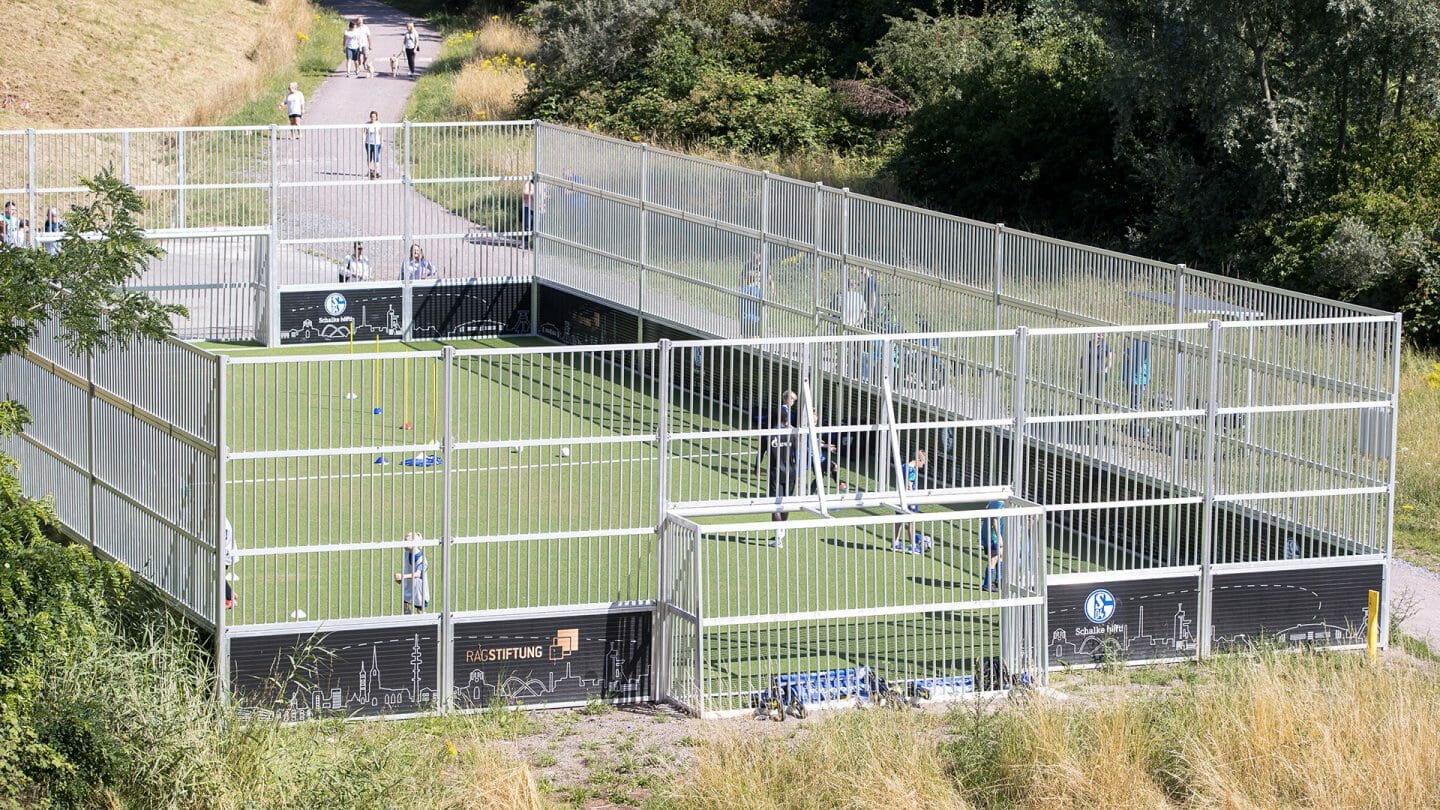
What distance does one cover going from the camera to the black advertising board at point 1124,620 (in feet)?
61.9

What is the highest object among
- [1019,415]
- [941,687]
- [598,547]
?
[1019,415]

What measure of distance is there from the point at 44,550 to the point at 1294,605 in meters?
11.5

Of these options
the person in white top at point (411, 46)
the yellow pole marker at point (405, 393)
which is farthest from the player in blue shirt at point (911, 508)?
the person in white top at point (411, 46)

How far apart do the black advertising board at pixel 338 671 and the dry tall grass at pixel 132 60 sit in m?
38.5

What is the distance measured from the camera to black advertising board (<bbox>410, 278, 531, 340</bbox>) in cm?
3512

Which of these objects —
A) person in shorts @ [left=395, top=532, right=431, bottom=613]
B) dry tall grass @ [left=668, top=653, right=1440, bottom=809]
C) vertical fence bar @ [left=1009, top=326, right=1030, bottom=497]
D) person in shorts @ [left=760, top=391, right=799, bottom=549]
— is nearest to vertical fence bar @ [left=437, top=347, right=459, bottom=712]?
person in shorts @ [left=395, top=532, right=431, bottom=613]

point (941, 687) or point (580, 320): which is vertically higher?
point (580, 320)

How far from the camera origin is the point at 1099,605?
62.2 ft

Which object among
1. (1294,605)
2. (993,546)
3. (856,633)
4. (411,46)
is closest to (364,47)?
(411,46)

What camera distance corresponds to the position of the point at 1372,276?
113 ft

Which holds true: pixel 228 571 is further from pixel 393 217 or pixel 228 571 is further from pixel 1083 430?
pixel 393 217

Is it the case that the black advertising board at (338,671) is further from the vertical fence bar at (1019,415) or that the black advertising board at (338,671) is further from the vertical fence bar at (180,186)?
the vertical fence bar at (180,186)

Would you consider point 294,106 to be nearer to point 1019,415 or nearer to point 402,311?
point 402,311

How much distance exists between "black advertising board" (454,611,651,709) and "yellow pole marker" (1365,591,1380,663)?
6.71 m
